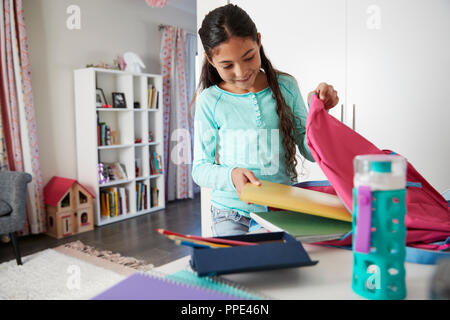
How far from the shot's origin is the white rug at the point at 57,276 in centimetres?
231

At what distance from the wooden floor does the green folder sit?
6.56ft

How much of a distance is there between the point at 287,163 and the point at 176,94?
4.24 meters

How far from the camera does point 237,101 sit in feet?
4.05

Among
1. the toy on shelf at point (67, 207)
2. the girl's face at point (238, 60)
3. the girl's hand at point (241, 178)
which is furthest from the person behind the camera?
the toy on shelf at point (67, 207)

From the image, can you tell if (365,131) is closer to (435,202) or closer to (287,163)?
(287,163)

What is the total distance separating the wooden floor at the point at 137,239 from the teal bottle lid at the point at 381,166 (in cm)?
238

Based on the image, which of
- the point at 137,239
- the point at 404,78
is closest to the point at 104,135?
the point at 137,239

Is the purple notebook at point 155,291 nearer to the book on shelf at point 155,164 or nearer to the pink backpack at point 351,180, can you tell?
the pink backpack at point 351,180

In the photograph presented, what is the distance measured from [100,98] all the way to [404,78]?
326 cm

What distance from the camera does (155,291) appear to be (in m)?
0.50

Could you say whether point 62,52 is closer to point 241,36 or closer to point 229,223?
point 241,36

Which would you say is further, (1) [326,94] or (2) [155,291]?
(1) [326,94]

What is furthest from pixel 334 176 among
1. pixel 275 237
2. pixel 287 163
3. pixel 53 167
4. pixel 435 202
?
pixel 53 167

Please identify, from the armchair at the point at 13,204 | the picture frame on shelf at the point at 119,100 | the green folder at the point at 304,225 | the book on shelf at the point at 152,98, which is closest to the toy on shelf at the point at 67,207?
the armchair at the point at 13,204
